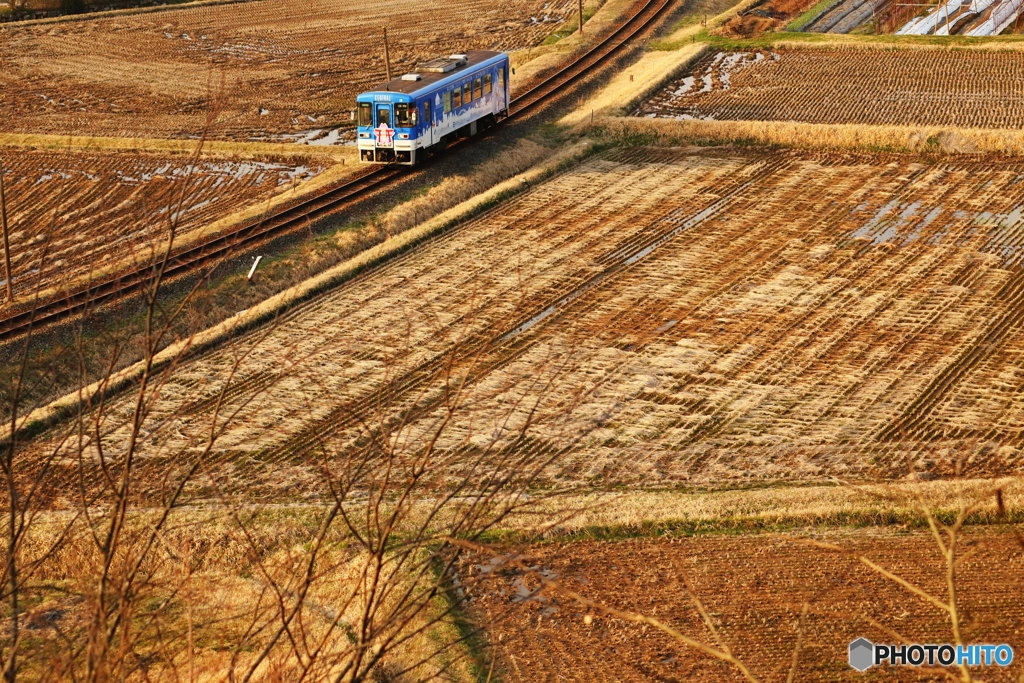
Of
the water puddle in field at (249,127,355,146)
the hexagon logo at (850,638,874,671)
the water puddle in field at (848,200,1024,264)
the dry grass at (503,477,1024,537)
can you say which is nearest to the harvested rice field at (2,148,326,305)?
the water puddle in field at (249,127,355,146)

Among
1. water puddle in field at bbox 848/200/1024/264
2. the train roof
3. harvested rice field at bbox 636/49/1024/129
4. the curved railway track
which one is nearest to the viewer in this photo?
the curved railway track

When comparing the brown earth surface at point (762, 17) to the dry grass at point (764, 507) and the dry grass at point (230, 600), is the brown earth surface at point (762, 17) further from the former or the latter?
the dry grass at point (230, 600)

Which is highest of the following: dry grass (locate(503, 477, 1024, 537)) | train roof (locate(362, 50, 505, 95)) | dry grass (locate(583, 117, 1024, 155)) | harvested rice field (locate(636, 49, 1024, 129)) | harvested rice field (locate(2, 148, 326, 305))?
train roof (locate(362, 50, 505, 95))

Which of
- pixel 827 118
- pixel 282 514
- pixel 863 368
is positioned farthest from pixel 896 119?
pixel 282 514

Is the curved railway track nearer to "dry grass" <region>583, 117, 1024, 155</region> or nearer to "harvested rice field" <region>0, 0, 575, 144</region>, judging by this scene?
"dry grass" <region>583, 117, 1024, 155</region>

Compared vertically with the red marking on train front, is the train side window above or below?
above

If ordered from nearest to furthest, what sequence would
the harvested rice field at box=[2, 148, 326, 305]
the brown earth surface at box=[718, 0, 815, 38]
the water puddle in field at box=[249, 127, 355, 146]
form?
1. the harvested rice field at box=[2, 148, 326, 305]
2. the water puddle in field at box=[249, 127, 355, 146]
3. the brown earth surface at box=[718, 0, 815, 38]
